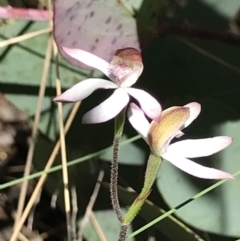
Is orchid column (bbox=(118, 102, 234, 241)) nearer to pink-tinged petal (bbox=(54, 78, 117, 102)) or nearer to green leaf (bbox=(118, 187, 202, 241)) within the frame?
pink-tinged petal (bbox=(54, 78, 117, 102))

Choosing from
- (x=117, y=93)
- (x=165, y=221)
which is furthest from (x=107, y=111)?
(x=165, y=221)

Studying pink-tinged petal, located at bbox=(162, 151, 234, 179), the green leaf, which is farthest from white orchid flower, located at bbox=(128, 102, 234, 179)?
the green leaf

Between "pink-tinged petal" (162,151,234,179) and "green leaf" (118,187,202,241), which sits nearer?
"pink-tinged petal" (162,151,234,179)

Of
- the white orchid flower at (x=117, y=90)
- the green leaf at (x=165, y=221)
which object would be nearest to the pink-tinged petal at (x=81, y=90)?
the white orchid flower at (x=117, y=90)

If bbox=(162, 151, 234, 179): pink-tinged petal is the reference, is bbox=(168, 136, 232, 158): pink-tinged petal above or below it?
above

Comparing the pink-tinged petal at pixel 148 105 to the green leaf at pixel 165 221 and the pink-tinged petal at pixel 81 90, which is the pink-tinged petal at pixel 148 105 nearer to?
the pink-tinged petal at pixel 81 90

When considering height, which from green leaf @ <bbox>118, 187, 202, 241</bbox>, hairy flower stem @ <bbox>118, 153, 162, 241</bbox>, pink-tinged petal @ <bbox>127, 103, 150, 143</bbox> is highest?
pink-tinged petal @ <bbox>127, 103, 150, 143</bbox>

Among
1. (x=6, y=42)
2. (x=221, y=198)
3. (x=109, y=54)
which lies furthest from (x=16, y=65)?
(x=221, y=198)

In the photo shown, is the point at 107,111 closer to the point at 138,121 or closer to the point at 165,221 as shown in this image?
the point at 138,121
